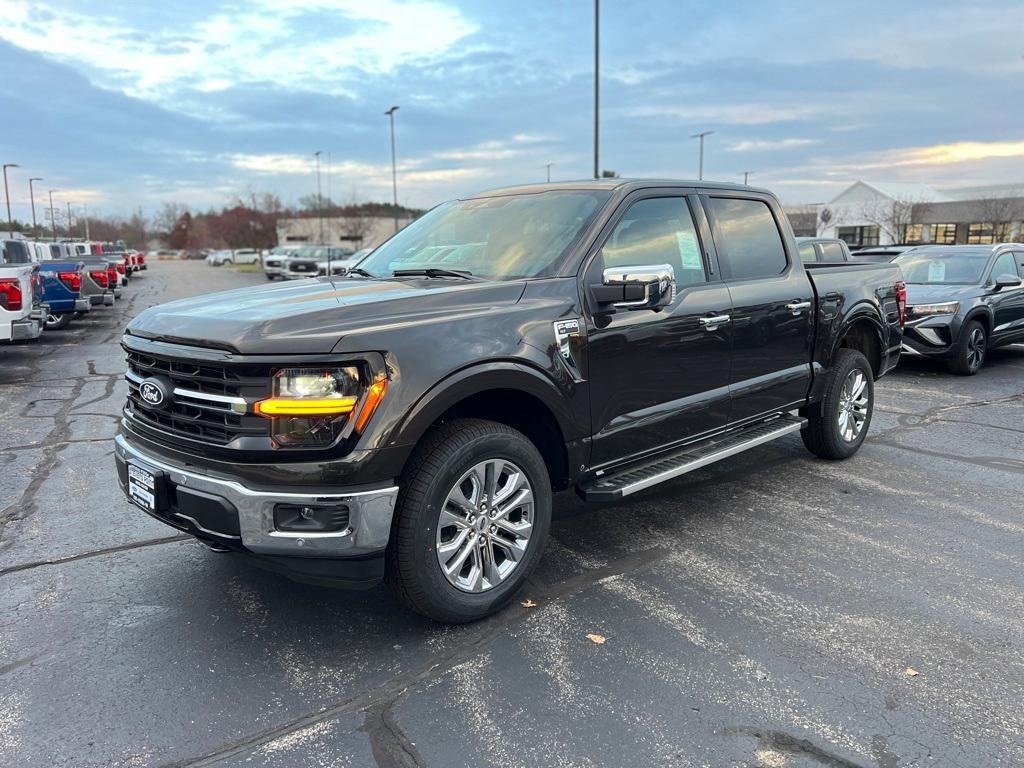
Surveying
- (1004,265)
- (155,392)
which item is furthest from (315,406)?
(1004,265)

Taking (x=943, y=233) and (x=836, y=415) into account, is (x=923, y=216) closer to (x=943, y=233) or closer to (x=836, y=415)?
(x=943, y=233)

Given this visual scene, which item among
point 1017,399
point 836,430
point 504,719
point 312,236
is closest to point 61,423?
point 504,719

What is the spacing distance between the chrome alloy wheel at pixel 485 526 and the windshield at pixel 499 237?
1072mm

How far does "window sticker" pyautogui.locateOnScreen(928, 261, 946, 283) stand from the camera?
35.6 ft

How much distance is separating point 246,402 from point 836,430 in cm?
461

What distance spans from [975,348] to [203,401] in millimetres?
10290

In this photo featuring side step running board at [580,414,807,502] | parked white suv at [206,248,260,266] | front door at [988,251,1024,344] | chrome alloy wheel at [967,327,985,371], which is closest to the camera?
side step running board at [580,414,807,502]

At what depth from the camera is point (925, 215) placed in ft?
174

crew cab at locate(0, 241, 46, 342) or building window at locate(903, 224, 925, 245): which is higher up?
building window at locate(903, 224, 925, 245)

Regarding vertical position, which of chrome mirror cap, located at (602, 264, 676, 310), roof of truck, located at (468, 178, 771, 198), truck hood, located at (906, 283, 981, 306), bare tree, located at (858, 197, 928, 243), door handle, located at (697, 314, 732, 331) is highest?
bare tree, located at (858, 197, 928, 243)

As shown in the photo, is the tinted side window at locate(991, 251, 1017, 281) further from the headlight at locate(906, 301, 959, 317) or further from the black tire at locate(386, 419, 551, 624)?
the black tire at locate(386, 419, 551, 624)

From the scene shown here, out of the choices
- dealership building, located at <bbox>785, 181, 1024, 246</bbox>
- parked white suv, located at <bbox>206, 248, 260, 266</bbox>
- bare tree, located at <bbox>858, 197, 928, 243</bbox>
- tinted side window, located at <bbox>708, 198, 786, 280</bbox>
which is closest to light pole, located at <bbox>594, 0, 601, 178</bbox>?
tinted side window, located at <bbox>708, 198, 786, 280</bbox>

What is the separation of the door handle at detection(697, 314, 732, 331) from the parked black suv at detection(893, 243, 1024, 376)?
673cm

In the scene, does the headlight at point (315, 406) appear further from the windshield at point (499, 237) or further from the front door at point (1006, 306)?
the front door at point (1006, 306)
